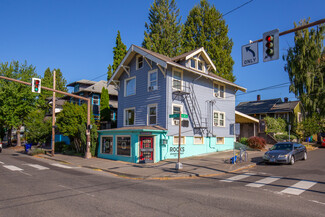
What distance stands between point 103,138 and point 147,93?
5.91 meters

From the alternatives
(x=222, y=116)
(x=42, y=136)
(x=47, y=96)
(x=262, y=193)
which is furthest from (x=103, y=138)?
(x=47, y=96)

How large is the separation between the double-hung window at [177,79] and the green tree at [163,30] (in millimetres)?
19337

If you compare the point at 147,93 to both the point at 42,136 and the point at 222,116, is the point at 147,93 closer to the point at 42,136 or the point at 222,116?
the point at 222,116

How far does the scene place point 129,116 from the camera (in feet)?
79.9

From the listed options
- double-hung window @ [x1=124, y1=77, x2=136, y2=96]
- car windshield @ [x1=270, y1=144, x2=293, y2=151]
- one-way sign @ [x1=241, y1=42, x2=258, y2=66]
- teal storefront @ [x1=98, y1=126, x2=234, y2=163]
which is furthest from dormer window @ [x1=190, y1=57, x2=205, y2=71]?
one-way sign @ [x1=241, y1=42, x2=258, y2=66]

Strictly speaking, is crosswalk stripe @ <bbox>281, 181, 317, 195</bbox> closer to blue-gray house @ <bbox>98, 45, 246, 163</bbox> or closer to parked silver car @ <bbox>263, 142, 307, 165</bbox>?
parked silver car @ <bbox>263, 142, 307, 165</bbox>

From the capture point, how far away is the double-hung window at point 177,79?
70.1 feet

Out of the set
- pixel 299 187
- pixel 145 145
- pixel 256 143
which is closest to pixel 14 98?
pixel 145 145

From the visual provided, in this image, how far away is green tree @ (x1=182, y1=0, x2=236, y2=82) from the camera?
3847 cm

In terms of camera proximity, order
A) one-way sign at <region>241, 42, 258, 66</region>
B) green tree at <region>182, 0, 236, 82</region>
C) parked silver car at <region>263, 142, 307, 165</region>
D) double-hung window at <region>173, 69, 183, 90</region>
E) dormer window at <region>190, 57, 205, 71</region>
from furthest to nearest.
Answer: green tree at <region>182, 0, 236, 82</region>, dormer window at <region>190, 57, 205, 71</region>, double-hung window at <region>173, 69, 183, 90</region>, parked silver car at <region>263, 142, 307, 165</region>, one-way sign at <region>241, 42, 258, 66</region>

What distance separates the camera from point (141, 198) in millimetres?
8219

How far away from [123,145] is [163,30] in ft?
92.4

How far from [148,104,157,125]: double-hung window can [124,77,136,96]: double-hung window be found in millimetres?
3063

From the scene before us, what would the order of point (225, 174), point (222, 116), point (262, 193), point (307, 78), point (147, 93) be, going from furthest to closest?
point (307, 78) → point (222, 116) → point (147, 93) → point (225, 174) → point (262, 193)
